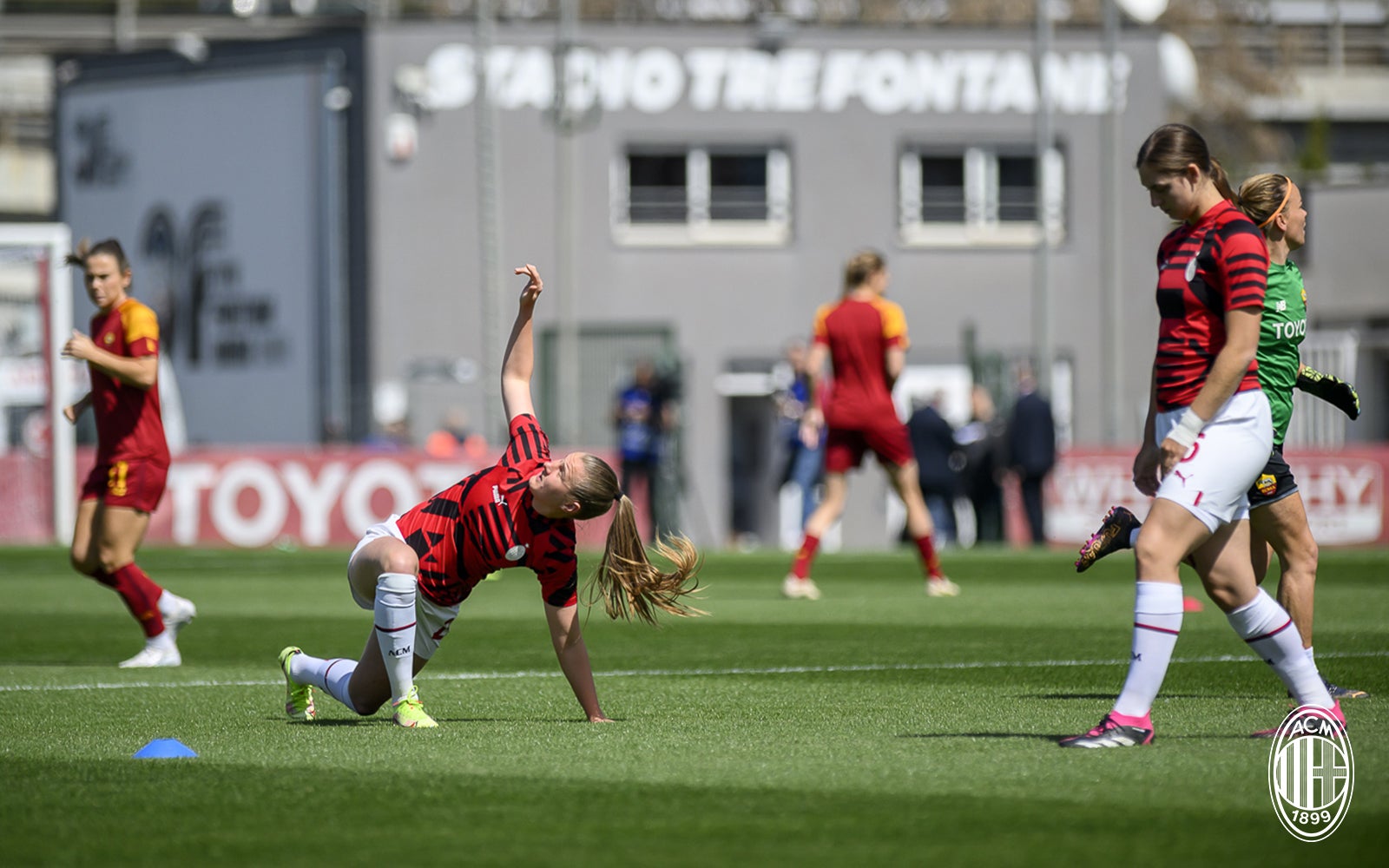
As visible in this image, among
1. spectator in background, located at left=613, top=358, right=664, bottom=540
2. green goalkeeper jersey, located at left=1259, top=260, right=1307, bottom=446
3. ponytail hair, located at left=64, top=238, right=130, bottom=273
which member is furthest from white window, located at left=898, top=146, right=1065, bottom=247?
green goalkeeper jersey, located at left=1259, top=260, right=1307, bottom=446

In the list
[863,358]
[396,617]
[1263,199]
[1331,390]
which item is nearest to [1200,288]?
[1263,199]

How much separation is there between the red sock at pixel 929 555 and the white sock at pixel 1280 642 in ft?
25.1

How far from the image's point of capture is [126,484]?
998 cm

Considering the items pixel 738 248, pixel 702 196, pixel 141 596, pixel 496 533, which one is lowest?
pixel 141 596

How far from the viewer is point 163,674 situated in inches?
372

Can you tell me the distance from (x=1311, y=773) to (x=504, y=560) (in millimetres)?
2802

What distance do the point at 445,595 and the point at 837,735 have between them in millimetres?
1470

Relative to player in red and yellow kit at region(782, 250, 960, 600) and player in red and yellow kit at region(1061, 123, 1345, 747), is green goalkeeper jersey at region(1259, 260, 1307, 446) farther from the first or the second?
player in red and yellow kit at region(782, 250, 960, 600)

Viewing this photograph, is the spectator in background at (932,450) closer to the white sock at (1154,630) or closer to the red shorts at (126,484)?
the red shorts at (126,484)

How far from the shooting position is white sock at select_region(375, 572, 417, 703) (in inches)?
267

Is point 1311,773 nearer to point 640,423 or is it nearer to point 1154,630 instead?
point 1154,630

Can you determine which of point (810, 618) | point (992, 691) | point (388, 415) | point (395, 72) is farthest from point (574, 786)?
point (395, 72)

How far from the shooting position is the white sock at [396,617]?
22.3 ft

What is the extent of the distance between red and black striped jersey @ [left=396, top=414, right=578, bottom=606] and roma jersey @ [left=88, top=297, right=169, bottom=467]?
342 cm
